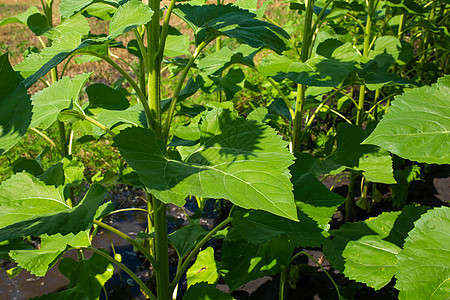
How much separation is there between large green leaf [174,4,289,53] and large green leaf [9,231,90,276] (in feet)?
2.82

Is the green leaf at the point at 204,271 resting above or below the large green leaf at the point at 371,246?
below

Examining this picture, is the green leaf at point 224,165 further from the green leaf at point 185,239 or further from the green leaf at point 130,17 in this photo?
the green leaf at point 185,239

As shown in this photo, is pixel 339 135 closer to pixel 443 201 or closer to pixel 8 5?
pixel 443 201

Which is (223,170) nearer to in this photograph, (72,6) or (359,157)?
(72,6)

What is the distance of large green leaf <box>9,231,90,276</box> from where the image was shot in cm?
135

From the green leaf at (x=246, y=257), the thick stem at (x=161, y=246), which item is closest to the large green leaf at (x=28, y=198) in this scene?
the thick stem at (x=161, y=246)

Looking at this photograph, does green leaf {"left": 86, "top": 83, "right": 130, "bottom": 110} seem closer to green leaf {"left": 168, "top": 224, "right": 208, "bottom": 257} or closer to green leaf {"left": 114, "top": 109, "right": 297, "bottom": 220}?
green leaf {"left": 168, "top": 224, "right": 208, "bottom": 257}

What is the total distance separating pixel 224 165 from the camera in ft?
3.25

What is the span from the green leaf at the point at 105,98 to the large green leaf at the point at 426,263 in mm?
1362

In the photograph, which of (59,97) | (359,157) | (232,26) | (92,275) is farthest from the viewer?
(359,157)

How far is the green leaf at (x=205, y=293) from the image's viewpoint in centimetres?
134

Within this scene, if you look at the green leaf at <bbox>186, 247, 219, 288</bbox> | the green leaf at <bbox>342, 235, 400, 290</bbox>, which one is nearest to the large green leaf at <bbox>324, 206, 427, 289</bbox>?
the green leaf at <bbox>342, 235, 400, 290</bbox>

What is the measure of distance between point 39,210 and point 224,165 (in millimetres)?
640

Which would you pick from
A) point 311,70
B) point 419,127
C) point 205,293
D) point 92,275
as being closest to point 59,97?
point 92,275
